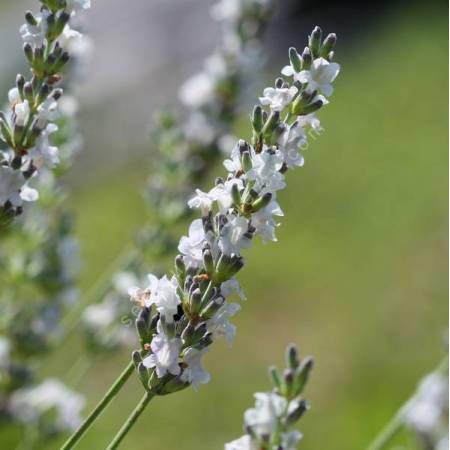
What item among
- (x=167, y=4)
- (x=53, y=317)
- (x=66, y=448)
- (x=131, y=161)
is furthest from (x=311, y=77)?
(x=167, y=4)

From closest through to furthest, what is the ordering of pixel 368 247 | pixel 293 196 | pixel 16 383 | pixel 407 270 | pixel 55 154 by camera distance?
1. pixel 55 154
2. pixel 16 383
3. pixel 407 270
4. pixel 368 247
5. pixel 293 196

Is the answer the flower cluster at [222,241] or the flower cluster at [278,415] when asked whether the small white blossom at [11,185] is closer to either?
the flower cluster at [222,241]

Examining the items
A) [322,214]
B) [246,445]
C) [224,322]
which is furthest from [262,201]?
[322,214]

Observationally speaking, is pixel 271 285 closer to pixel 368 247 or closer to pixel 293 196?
pixel 368 247

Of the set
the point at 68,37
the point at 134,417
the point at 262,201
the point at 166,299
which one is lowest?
the point at 134,417

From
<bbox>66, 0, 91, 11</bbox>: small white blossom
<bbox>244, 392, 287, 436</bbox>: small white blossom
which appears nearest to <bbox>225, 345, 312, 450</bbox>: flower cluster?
<bbox>244, 392, 287, 436</bbox>: small white blossom

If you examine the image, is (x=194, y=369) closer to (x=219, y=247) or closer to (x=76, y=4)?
(x=219, y=247)
